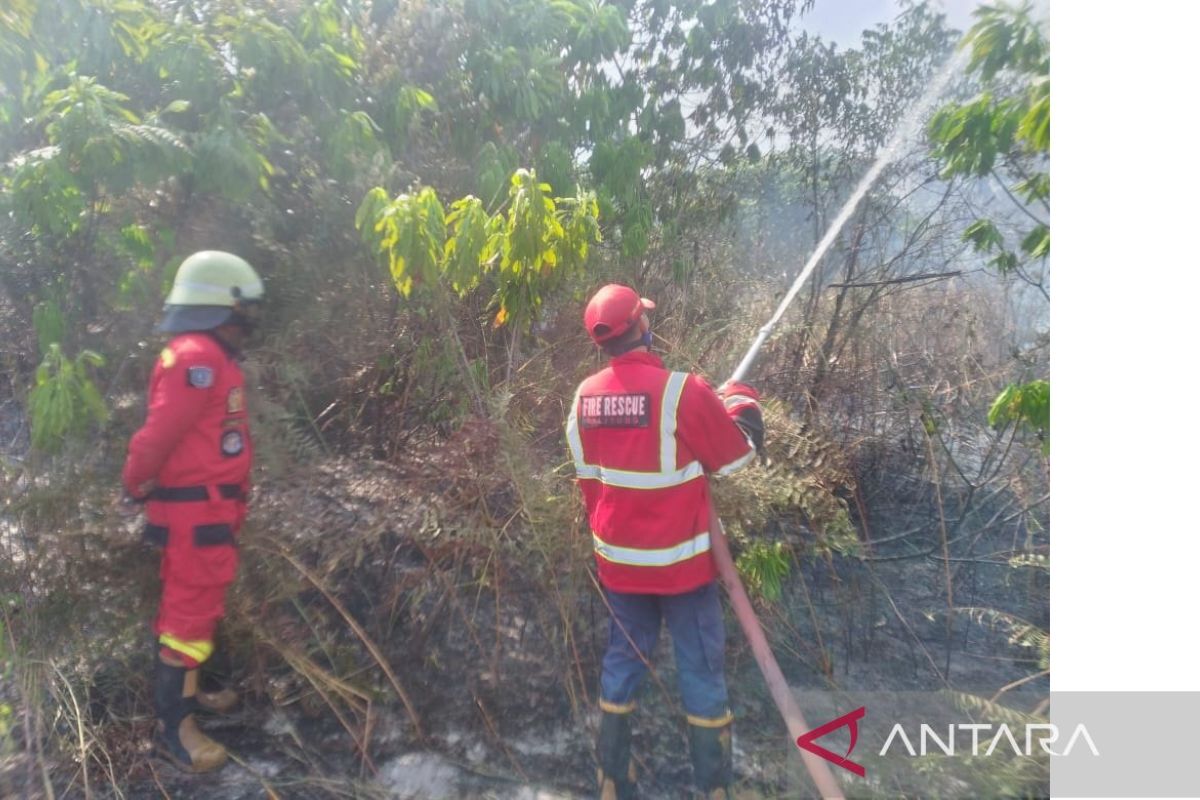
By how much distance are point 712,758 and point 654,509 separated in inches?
35.3

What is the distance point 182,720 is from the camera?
2766mm

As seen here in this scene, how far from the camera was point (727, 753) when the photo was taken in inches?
101

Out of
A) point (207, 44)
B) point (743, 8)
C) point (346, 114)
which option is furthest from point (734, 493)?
point (743, 8)

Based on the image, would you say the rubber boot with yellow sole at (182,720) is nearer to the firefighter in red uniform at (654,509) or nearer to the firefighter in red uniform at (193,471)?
the firefighter in red uniform at (193,471)

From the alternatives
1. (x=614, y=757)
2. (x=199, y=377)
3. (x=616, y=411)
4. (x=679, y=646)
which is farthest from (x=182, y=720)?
(x=616, y=411)

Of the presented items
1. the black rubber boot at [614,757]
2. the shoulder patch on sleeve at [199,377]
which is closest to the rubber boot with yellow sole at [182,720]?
the shoulder patch on sleeve at [199,377]

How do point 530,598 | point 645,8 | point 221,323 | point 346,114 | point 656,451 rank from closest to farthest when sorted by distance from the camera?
1. point 656,451
2. point 221,323
3. point 530,598
4. point 346,114
5. point 645,8

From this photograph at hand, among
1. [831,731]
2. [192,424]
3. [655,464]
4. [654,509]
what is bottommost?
[831,731]

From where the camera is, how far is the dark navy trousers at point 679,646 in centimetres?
254

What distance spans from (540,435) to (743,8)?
3901mm

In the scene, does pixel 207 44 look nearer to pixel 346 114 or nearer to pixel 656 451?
pixel 346 114

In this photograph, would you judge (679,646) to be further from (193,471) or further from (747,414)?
(193,471)

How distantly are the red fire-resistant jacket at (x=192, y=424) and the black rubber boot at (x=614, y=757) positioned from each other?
5.44 feet

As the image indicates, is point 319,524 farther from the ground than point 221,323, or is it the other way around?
point 221,323
